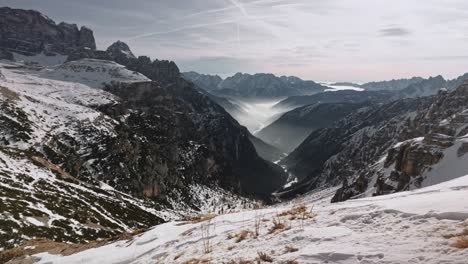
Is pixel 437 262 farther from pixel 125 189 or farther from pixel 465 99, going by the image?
pixel 465 99

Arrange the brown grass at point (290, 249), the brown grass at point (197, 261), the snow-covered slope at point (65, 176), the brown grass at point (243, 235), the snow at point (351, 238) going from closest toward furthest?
the snow at point (351, 238) < the brown grass at point (290, 249) < the brown grass at point (197, 261) < the brown grass at point (243, 235) < the snow-covered slope at point (65, 176)

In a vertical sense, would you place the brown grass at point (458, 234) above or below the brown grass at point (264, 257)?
above

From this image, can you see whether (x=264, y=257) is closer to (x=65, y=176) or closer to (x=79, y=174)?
(x=65, y=176)

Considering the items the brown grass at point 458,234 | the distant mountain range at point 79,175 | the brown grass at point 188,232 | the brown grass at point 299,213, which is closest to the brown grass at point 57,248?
the brown grass at point 188,232

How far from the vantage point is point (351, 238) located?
8.18 m

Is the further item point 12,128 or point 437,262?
point 12,128

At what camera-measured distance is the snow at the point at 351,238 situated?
6.85 metres

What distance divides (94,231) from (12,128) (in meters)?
70.8

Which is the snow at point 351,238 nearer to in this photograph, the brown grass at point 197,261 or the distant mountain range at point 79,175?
the brown grass at point 197,261

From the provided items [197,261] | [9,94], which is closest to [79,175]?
[9,94]

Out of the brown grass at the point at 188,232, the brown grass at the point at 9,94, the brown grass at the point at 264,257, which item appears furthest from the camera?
the brown grass at the point at 9,94

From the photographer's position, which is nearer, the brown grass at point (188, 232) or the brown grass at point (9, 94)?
the brown grass at point (188, 232)

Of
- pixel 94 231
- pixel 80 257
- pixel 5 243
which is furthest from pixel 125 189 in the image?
pixel 80 257

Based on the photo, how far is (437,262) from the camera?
19.9ft
